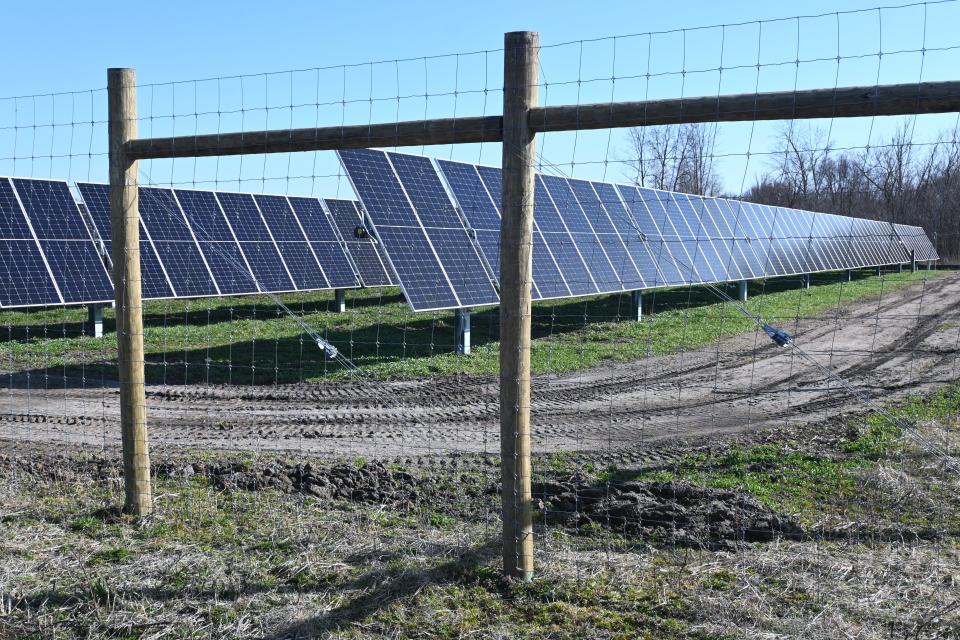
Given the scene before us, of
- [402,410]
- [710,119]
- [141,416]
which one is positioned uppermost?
[710,119]

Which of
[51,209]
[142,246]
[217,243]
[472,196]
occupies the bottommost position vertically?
[142,246]

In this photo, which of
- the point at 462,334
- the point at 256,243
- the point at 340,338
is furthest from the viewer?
the point at 256,243

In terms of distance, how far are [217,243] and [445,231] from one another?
6589 mm

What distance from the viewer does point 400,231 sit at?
13891mm

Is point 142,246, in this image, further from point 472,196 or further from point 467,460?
point 467,460

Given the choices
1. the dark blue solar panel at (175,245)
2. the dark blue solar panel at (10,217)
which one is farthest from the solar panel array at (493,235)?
the dark blue solar panel at (10,217)

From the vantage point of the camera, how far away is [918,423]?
9.74 metres

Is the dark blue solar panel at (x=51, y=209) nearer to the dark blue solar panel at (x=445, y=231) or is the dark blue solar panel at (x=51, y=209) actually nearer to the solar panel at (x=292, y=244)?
the solar panel at (x=292, y=244)

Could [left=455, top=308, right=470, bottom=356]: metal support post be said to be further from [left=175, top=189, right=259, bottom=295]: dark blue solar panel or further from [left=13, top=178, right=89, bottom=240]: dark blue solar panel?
[left=13, top=178, right=89, bottom=240]: dark blue solar panel

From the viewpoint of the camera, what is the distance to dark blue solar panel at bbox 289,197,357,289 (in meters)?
20.7

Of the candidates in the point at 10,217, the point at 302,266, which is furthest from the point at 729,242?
the point at 10,217

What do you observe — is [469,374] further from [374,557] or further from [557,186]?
[374,557]

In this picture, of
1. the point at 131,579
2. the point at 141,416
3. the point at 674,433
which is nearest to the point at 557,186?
the point at 674,433

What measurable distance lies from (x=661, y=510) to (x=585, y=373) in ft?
25.2
